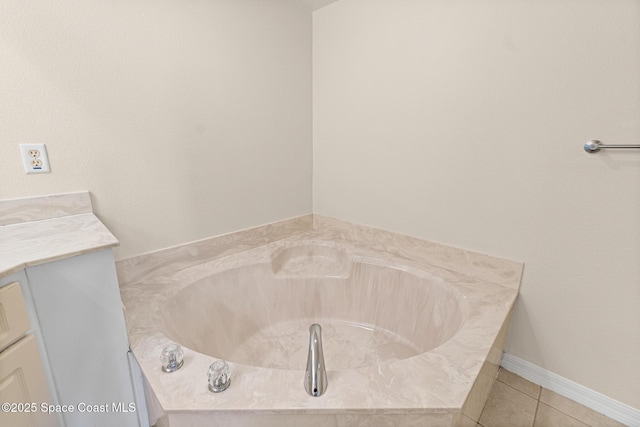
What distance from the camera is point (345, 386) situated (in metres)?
0.85

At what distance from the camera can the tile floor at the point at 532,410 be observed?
1.24 metres

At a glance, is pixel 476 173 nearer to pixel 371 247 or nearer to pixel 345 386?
pixel 371 247

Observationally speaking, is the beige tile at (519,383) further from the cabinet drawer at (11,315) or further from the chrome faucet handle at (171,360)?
the cabinet drawer at (11,315)

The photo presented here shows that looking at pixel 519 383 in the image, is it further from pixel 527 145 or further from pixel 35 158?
pixel 35 158

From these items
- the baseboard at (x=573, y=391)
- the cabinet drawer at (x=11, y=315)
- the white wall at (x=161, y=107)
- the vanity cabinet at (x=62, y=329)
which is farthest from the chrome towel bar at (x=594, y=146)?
the cabinet drawer at (x=11, y=315)

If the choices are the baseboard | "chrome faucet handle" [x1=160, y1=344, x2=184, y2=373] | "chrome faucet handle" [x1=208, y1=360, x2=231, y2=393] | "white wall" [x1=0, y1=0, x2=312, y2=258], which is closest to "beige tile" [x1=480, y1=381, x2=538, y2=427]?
the baseboard

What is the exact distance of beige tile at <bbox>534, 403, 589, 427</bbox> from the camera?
1.23 m

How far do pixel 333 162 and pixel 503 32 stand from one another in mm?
1126

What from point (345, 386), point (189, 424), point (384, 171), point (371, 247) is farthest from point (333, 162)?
point (189, 424)

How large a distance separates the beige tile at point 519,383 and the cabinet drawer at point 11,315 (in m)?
1.90

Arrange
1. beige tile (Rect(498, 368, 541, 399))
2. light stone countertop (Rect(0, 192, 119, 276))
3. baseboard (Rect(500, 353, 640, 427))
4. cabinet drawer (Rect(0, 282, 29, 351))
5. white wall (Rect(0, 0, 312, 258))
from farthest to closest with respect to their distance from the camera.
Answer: beige tile (Rect(498, 368, 541, 399)), baseboard (Rect(500, 353, 640, 427)), white wall (Rect(0, 0, 312, 258)), light stone countertop (Rect(0, 192, 119, 276)), cabinet drawer (Rect(0, 282, 29, 351))

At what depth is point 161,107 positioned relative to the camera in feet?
4.57

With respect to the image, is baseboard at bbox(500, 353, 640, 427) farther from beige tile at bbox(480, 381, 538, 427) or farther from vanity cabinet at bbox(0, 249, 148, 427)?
vanity cabinet at bbox(0, 249, 148, 427)

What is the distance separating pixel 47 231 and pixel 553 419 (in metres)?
2.14
